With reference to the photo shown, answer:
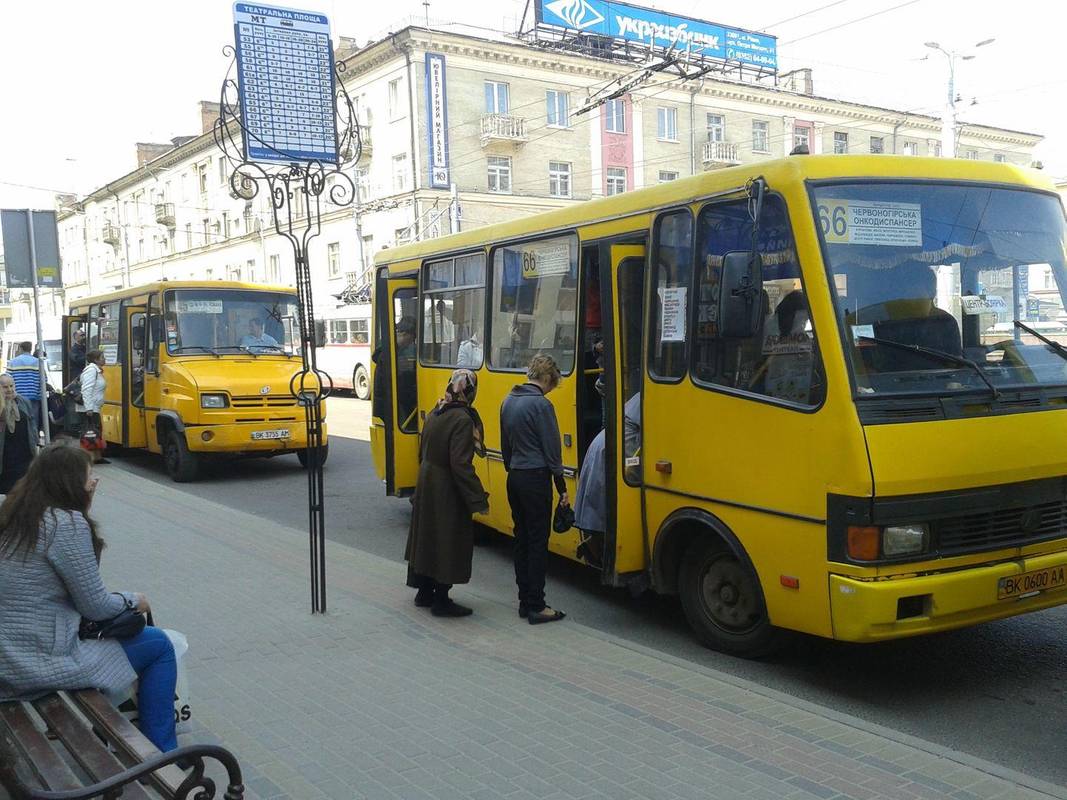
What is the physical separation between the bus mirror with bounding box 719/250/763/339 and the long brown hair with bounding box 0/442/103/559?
3.23m

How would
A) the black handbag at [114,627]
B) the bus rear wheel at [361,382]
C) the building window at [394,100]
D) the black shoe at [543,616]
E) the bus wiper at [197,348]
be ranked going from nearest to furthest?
1. the black handbag at [114,627]
2. the black shoe at [543,616]
3. the bus wiper at [197,348]
4. the bus rear wheel at [361,382]
5. the building window at [394,100]

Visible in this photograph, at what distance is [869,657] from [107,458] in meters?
14.2

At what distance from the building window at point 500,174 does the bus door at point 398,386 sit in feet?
109

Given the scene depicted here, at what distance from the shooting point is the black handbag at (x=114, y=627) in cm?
384

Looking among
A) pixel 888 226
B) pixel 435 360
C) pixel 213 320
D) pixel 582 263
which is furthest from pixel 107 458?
pixel 888 226

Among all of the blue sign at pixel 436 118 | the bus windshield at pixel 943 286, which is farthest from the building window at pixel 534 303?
the blue sign at pixel 436 118

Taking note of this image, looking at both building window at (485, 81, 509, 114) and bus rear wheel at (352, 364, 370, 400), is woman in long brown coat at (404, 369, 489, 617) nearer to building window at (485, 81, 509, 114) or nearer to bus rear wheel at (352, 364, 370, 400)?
bus rear wheel at (352, 364, 370, 400)

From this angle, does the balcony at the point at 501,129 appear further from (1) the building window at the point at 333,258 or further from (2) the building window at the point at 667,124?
(1) the building window at the point at 333,258

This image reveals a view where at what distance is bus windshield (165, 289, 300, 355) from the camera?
45.7ft

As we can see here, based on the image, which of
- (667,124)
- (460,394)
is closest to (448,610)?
(460,394)

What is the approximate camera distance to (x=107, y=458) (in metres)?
16.6

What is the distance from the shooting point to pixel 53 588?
142 inches

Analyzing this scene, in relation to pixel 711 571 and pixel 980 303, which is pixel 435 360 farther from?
pixel 980 303

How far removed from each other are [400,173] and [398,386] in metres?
33.3
